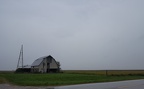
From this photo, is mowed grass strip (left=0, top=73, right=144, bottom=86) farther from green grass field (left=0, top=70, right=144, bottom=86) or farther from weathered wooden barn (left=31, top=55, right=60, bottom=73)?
weathered wooden barn (left=31, top=55, right=60, bottom=73)

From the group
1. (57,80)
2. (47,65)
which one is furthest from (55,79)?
(47,65)

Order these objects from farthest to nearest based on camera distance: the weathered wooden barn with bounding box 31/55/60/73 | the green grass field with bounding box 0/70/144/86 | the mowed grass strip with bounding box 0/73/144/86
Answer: the weathered wooden barn with bounding box 31/55/60/73
the green grass field with bounding box 0/70/144/86
the mowed grass strip with bounding box 0/73/144/86

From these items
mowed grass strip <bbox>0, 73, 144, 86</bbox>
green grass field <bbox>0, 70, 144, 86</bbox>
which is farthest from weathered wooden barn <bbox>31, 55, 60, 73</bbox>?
mowed grass strip <bbox>0, 73, 144, 86</bbox>

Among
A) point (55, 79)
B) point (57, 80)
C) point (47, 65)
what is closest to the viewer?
point (57, 80)

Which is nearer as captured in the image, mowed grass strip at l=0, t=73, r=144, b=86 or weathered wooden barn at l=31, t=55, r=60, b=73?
mowed grass strip at l=0, t=73, r=144, b=86

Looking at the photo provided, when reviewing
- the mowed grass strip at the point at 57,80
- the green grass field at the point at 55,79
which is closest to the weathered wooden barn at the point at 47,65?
the green grass field at the point at 55,79

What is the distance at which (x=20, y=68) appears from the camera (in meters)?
86.4

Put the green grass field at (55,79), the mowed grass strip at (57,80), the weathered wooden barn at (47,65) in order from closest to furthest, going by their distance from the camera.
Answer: the mowed grass strip at (57,80) → the green grass field at (55,79) → the weathered wooden barn at (47,65)

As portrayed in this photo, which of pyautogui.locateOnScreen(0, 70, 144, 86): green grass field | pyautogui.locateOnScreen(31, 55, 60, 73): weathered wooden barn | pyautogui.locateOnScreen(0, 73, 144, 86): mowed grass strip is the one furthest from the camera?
pyautogui.locateOnScreen(31, 55, 60, 73): weathered wooden barn

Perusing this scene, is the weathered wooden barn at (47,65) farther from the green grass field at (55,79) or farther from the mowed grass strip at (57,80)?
the mowed grass strip at (57,80)

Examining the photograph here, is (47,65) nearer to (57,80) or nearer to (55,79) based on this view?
(55,79)

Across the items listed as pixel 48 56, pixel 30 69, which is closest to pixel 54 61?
pixel 48 56

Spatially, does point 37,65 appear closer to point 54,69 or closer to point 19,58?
point 54,69

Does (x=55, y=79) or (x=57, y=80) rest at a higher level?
(x=55, y=79)
